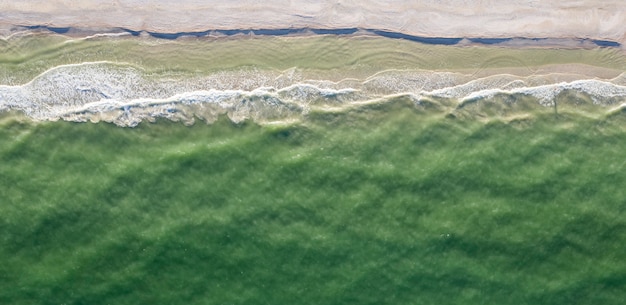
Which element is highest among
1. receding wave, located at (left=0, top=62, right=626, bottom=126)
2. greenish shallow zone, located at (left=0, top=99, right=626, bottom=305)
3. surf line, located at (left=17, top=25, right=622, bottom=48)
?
surf line, located at (left=17, top=25, right=622, bottom=48)

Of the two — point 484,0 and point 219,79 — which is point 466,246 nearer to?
point 484,0

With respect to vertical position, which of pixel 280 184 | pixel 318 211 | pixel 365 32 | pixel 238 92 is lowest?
pixel 318 211

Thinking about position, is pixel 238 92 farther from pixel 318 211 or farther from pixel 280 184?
pixel 318 211

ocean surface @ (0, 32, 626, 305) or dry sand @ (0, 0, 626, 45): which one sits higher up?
dry sand @ (0, 0, 626, 45)

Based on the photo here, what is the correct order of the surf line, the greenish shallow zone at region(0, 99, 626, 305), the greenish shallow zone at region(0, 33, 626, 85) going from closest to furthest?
the greenish shallow zone at region(0, 99, 626, 305), the greenish shallow zone at region(0, 33, 626, 85), the surf line

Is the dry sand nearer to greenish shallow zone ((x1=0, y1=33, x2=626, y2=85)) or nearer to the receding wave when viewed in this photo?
greenish shallow zone ((x1=0, y1=33, x2=626, y2=85))

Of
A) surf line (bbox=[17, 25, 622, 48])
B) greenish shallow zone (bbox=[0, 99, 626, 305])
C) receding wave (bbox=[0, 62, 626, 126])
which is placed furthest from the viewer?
surf line (bbox=[17, 25, 622, 48])

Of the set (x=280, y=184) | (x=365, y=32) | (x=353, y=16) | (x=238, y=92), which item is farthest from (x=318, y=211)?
(x=353, y=16)

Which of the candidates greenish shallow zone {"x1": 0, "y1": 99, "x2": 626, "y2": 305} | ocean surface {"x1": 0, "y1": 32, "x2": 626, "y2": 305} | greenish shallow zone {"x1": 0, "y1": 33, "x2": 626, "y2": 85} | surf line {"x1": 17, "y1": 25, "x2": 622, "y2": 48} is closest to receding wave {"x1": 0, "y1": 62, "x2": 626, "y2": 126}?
ocean surface {"x1": 0, "y1": 32, "x2": 626, "y2": 305}
